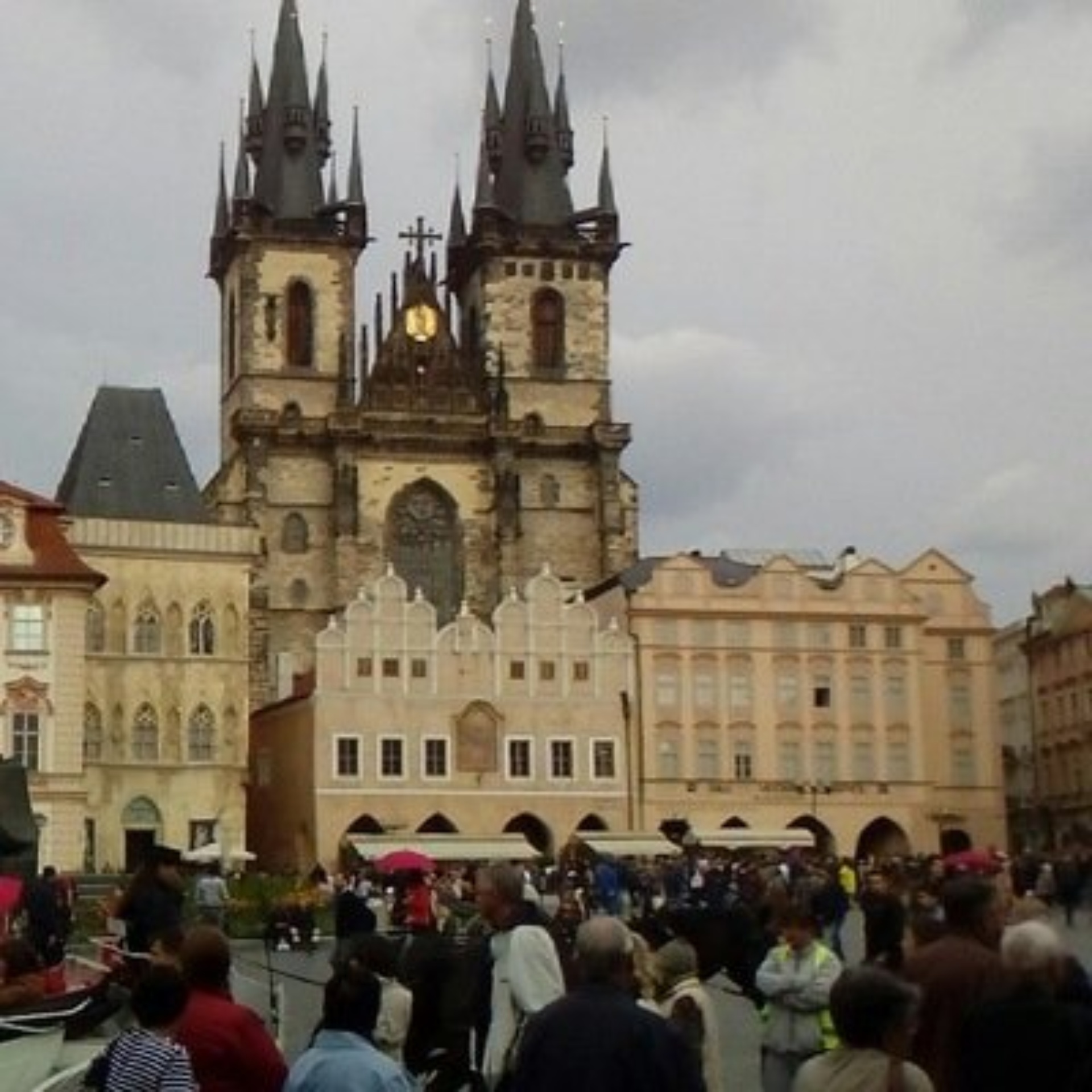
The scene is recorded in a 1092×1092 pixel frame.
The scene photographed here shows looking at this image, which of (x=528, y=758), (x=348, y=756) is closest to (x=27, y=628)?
(x=348, y=756)

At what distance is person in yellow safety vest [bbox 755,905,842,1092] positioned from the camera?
369 inches

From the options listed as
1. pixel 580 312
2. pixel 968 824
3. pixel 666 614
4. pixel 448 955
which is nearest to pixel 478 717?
pixel 666 614

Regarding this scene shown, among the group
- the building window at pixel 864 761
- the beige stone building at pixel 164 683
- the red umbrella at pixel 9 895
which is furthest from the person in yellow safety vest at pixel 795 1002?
the building window at pixel 864 761

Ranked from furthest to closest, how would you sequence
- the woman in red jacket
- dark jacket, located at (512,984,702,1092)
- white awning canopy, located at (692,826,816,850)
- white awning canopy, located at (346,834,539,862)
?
white awning canopy, located at (692,826,816,850), white awning canopy, located at (346,834,539,862), the woman in red jacket, dark jacket, located at (512,984,702,1092)

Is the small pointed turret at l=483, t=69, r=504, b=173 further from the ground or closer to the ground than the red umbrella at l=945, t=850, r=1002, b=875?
further from the ground

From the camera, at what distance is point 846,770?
213 feet

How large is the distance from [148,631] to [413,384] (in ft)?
59.5

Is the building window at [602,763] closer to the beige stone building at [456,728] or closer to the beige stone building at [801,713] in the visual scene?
the beige stone building at [456,728]

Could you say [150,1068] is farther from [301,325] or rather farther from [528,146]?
[528,146]

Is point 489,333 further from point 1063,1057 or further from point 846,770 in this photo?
point 1063,1057

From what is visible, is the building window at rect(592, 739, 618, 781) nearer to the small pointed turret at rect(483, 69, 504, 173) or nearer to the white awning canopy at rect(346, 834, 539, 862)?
the white awning canopy at rect(346, 834, 539, 862)

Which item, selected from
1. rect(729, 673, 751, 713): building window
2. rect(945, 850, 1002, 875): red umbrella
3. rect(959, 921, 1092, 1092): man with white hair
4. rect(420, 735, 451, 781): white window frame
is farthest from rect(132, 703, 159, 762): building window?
rect(959, 921, 1092, 1092): man with white hair

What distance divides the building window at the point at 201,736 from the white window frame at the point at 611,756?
10.6 meters

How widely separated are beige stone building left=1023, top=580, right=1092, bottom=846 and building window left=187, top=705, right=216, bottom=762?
1140 inches
